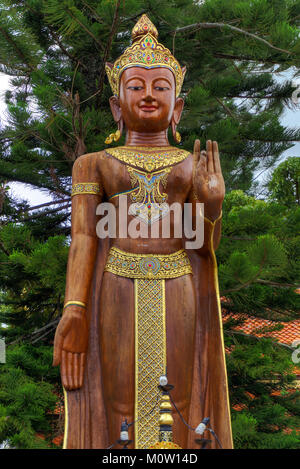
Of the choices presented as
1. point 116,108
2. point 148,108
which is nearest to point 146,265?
point 148,108

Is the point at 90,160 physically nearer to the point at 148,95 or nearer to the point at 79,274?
the point at 148,95

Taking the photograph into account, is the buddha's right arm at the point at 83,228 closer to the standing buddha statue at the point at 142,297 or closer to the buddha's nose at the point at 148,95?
the standing buddha statue at the point at 142,297

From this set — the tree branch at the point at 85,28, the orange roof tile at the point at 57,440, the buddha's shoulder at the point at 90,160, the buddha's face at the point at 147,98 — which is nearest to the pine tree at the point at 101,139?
the tree branch at the point at 85,28

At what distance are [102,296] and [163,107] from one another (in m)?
1.17

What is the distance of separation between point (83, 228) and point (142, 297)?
540 mm

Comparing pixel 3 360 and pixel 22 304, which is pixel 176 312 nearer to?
pixel 3 360

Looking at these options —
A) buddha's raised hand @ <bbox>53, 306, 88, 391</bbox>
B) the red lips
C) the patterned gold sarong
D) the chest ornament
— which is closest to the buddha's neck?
the red lips

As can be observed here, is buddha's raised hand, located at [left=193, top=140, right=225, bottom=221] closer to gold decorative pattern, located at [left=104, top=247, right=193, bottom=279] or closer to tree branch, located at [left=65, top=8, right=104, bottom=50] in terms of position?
gold decorative pattern, located at [left=104, top=247, right=193, bottom=279]

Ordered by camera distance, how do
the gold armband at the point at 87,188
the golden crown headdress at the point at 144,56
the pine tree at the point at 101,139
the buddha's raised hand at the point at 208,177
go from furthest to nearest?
the pine tree at the point at 101,139
the golden crown headdress at the point at 144,56
the gold armband at the point at 87,188
the buddha's raised hand at the point at 208,177

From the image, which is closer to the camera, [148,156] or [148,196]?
[148,196]

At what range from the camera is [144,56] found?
152 inches

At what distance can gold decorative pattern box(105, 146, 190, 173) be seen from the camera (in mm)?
3668

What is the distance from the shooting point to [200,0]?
24.8 ft

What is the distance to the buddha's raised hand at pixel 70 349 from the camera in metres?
3.37
